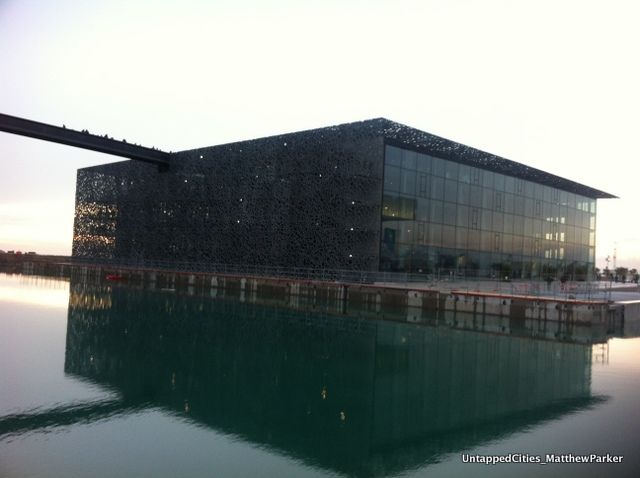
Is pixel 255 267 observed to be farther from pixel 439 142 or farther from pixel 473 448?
pixel 473 448

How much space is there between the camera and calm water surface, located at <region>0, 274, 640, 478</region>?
30.9 feet

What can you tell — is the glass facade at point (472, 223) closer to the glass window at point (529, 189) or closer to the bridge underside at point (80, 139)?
the glass window at point (529, 189)

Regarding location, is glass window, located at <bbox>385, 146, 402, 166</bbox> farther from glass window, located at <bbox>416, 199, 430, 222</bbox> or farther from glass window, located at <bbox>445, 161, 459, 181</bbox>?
glass window, located at <bbox>445, 161, 459, 181</bbox>

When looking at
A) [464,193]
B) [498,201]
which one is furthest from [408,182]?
[498,201]

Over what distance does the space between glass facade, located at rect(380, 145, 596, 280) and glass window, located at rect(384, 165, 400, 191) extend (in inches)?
2.9

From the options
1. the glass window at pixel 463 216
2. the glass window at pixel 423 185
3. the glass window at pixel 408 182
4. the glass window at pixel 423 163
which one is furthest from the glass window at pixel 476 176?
the glass window at pixel 408 182

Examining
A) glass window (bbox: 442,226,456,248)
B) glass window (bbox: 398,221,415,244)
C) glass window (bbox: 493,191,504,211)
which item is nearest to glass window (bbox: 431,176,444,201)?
glass window (bbox: 442,226,456,248)

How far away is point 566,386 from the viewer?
15.8m

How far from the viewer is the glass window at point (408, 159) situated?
135 ft

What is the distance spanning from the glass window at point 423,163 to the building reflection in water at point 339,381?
57.6 feet

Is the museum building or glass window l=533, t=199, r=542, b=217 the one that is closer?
the museum building

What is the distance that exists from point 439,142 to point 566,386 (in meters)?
26.5

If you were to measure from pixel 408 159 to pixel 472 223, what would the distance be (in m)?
8.33

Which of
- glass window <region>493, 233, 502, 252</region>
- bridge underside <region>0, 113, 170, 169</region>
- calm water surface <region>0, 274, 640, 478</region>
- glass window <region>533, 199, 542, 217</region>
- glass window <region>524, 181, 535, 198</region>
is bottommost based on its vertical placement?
calm water surface <region>0, 274, 640, 478</region>
